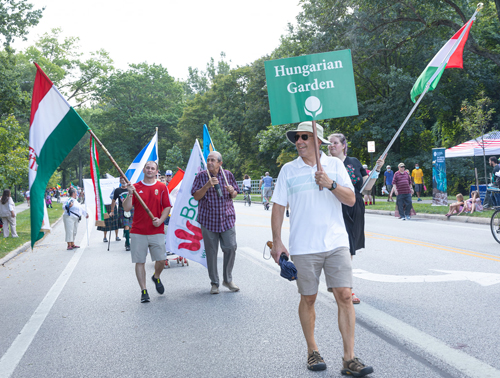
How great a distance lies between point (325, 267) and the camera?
3896 millimetres

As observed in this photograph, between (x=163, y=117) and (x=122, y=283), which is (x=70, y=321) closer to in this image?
(x=122, y=283)

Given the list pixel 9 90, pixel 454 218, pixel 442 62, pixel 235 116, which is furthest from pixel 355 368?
pixel 235 116

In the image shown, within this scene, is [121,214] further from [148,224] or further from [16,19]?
[16,19]

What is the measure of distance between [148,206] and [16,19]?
20429 mm

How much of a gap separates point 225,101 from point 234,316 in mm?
57250

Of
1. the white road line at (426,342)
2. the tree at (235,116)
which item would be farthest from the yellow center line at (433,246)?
the tree at (235,116)

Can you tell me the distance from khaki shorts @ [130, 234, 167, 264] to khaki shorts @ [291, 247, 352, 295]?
10.8 ft

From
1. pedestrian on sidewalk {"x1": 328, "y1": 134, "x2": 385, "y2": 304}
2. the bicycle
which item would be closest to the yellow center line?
the bicycle

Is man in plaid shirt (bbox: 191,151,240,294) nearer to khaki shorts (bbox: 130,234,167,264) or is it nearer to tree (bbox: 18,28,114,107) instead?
khaki shorts (bbox: 130,234,167,264)

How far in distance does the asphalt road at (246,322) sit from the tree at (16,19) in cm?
1762

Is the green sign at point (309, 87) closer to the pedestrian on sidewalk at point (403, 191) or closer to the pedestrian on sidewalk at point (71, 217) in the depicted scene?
the pedestrian on sidewalk at point (71, 217)

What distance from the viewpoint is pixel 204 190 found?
269 inches

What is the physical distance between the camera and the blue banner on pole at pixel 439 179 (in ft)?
67.6

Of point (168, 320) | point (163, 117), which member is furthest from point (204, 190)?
point (163, 117)
